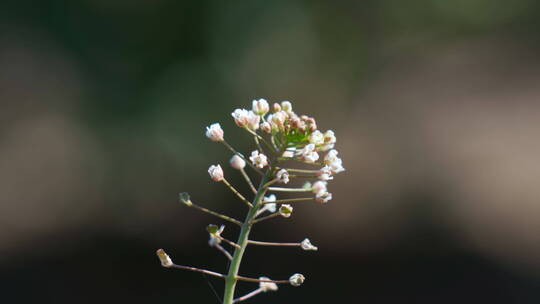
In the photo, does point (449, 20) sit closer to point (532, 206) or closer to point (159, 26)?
point (532, 206)

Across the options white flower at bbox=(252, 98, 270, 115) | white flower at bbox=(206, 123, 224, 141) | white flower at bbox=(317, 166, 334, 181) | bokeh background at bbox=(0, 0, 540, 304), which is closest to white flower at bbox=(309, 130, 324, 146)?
white flower at bbox=(317, 166, 334, 181)

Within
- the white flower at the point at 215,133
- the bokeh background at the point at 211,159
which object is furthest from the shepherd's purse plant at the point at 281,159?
the bokeh background at the point at 211,159

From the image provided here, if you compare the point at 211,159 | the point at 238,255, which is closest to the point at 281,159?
the point at 238,255

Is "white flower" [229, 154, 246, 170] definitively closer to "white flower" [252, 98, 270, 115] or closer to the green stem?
the green stem

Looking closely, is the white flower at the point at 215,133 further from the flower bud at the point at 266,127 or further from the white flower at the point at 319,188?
the white flower at the point at 319,188

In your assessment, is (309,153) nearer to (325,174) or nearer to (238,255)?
(325,174)
